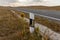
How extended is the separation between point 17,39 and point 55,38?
0.92 m

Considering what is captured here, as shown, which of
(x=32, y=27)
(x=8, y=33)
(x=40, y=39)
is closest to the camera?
(x=40, y=39)

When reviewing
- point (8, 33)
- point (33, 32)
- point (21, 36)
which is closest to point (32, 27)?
point (33, 32)

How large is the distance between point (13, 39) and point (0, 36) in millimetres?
625

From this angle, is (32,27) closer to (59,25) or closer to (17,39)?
(17,39)

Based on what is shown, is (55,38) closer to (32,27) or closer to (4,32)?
(32,27)

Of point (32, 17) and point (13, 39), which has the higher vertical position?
point (32, 17)

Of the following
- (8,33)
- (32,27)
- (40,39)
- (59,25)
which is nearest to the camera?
(40,39)

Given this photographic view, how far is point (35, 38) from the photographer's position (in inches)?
152

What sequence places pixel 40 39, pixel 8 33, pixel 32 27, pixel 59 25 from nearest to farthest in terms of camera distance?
pixel 40 39 < pixel 32 27 < pixel 8 33 < pixel 59 25

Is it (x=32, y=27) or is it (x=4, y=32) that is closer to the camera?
(x=32, y=27)

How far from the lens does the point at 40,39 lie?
12.5 feet

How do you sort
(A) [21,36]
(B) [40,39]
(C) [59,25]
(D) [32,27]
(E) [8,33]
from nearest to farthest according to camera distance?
(B) [40,39] → (A) [21,36] → (D) [32,27] → (E) [8,33] → (C) [59,25]

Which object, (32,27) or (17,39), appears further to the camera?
(32,27)

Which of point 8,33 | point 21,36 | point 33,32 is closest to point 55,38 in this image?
point 33,32
